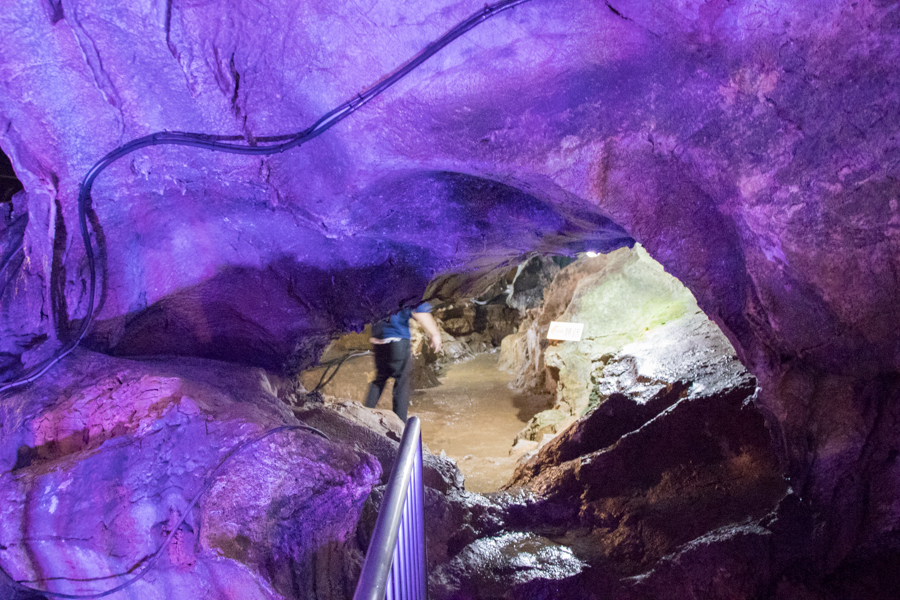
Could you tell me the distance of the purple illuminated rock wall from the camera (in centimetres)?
247

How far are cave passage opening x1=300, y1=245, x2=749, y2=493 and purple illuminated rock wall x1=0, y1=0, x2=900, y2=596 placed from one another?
1315mm

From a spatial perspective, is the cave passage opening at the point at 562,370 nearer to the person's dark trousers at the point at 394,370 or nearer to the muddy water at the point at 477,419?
the muddy water at the point at 477,419

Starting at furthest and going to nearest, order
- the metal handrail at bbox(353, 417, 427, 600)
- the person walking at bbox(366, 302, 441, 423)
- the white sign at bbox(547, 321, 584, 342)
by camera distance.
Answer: the white sign at bbox(547, 321, 584, 342) < the person walking at bbox(366, 302, 441, 423) < the metal handrail at bbox(353, 417, 427, 600)

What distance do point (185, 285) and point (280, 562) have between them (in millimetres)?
2053

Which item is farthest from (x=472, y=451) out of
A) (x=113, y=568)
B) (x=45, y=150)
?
(x=45, y=150)

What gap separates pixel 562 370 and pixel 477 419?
5.03ft

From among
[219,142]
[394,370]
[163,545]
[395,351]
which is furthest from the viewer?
[394,370]

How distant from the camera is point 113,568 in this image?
243 centimetres

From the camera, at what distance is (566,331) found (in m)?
7.32

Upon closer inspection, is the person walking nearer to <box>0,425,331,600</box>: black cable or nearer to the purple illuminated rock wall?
the purple illuminated rock wall

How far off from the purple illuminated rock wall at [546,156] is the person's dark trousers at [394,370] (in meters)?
1.67

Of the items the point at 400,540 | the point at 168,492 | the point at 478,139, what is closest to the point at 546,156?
the point at 478,139

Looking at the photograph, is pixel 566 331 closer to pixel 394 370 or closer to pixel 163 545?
pixel 394 370

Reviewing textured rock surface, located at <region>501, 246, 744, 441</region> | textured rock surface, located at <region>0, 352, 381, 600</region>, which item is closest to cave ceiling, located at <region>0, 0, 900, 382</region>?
textured rock surface, located at <region>0, 352, 381, 600</region>
